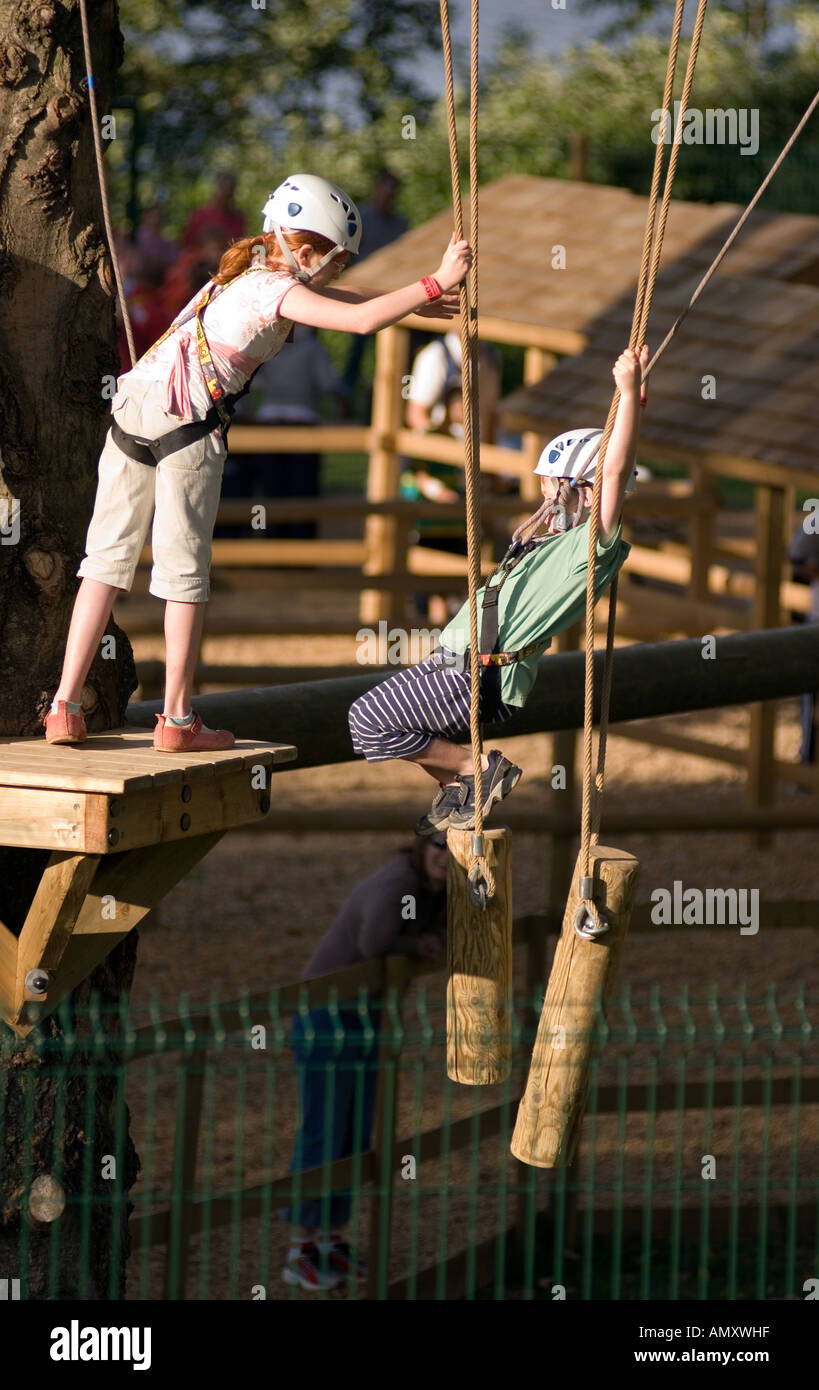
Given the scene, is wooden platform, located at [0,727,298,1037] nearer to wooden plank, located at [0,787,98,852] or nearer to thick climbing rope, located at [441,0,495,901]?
wooden plank, located at [0,787,98,852]

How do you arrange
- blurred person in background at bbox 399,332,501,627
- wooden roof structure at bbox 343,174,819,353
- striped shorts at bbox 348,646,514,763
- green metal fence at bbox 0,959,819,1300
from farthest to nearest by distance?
blurred person in background at bbox 399,332,501,627
wooden roof structure at bbox 343,174,819,353
green metal fence at bbox 0,959,819,1300
striped shorts at bbox 348,646,514,763

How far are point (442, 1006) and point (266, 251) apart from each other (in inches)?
91.1

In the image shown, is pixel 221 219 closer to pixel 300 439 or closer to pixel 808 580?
pixel 300 439

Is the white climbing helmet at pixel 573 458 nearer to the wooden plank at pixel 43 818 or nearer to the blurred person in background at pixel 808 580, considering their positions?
the wooden plank at pixel 43 818

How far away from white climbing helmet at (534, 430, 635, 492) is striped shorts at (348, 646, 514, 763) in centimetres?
38

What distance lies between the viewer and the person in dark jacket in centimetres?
593

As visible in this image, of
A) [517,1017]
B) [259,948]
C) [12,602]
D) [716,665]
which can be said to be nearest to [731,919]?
[517,1017]

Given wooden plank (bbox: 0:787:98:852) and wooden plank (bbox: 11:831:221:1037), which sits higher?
wooden plank (bbox: 0:787:98:852)

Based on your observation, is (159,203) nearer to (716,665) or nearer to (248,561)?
(248,561)

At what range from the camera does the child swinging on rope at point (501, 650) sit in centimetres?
340

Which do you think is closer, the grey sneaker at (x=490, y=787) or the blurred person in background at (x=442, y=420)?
the grey sneaker at (x=490, y=787)

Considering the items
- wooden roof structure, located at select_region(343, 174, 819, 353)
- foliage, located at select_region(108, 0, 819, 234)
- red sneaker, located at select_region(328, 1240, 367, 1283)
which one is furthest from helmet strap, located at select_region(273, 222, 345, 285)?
foliage, located at select_region(108, 0, 819, 234)

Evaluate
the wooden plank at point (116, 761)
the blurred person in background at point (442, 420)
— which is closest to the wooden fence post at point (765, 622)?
the blurred person in background at point (442, 420)

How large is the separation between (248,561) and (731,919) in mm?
7531
